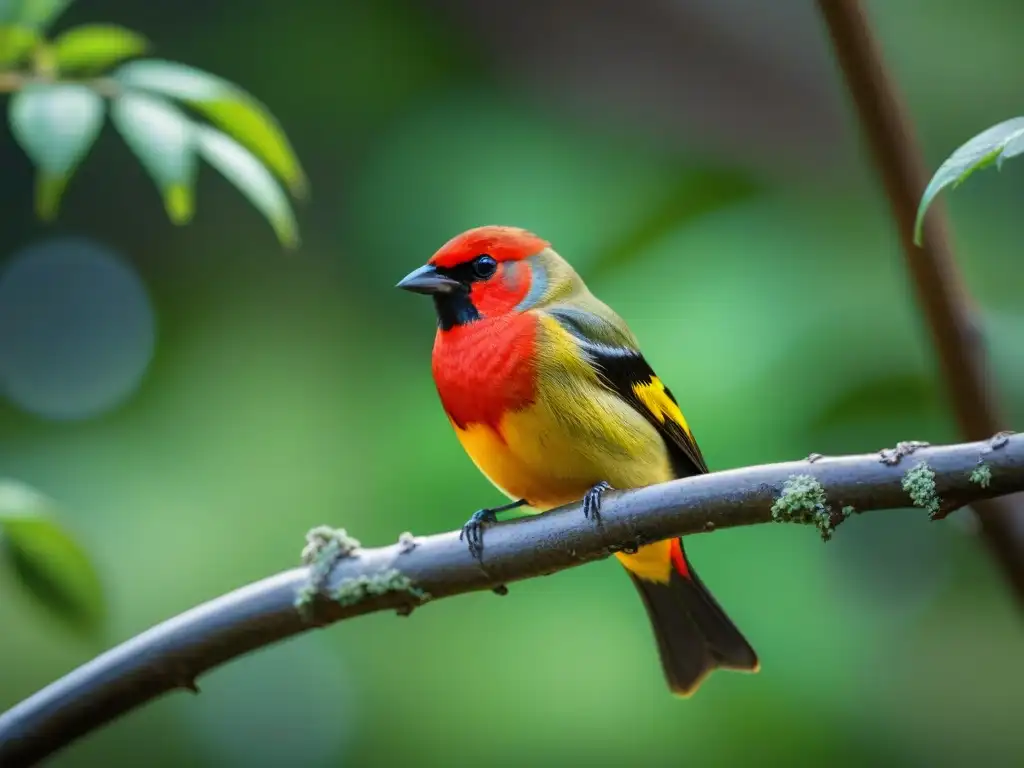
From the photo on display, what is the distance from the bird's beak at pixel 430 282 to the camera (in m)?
2.37

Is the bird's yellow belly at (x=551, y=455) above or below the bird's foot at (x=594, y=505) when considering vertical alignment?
above

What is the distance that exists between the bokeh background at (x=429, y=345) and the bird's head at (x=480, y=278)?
3.44 feet

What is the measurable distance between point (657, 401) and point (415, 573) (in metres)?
0.93

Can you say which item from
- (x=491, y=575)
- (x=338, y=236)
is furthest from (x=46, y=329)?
(x=491, y=575)

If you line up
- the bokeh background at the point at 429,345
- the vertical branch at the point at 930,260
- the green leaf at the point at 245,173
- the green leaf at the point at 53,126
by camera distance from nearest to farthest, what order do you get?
1. the green leaf at the point at 53,126
2. the green leaf at the point at 245,173
3. the vertical branch at the point at 930,260
4. the bokeh background at the point at 429,345

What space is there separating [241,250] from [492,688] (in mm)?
2373

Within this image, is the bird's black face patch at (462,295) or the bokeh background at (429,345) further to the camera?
the bokeh background at (429,345)

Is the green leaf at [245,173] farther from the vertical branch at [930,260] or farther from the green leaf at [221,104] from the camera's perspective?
the vertical branch at [930,260]

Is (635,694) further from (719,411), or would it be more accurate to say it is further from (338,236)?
(338,236)

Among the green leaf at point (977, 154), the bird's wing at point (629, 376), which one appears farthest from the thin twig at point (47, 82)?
the green leaf at point (977, 154)

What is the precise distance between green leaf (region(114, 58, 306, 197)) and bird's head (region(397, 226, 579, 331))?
614 millimetres

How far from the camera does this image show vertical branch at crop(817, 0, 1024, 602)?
1.84 metres

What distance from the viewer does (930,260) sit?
2.11m

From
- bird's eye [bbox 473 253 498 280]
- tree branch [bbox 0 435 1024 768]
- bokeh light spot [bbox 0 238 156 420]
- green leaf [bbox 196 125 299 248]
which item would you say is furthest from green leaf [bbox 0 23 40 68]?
bokeh light spot [bbox 0 238 156 420]
